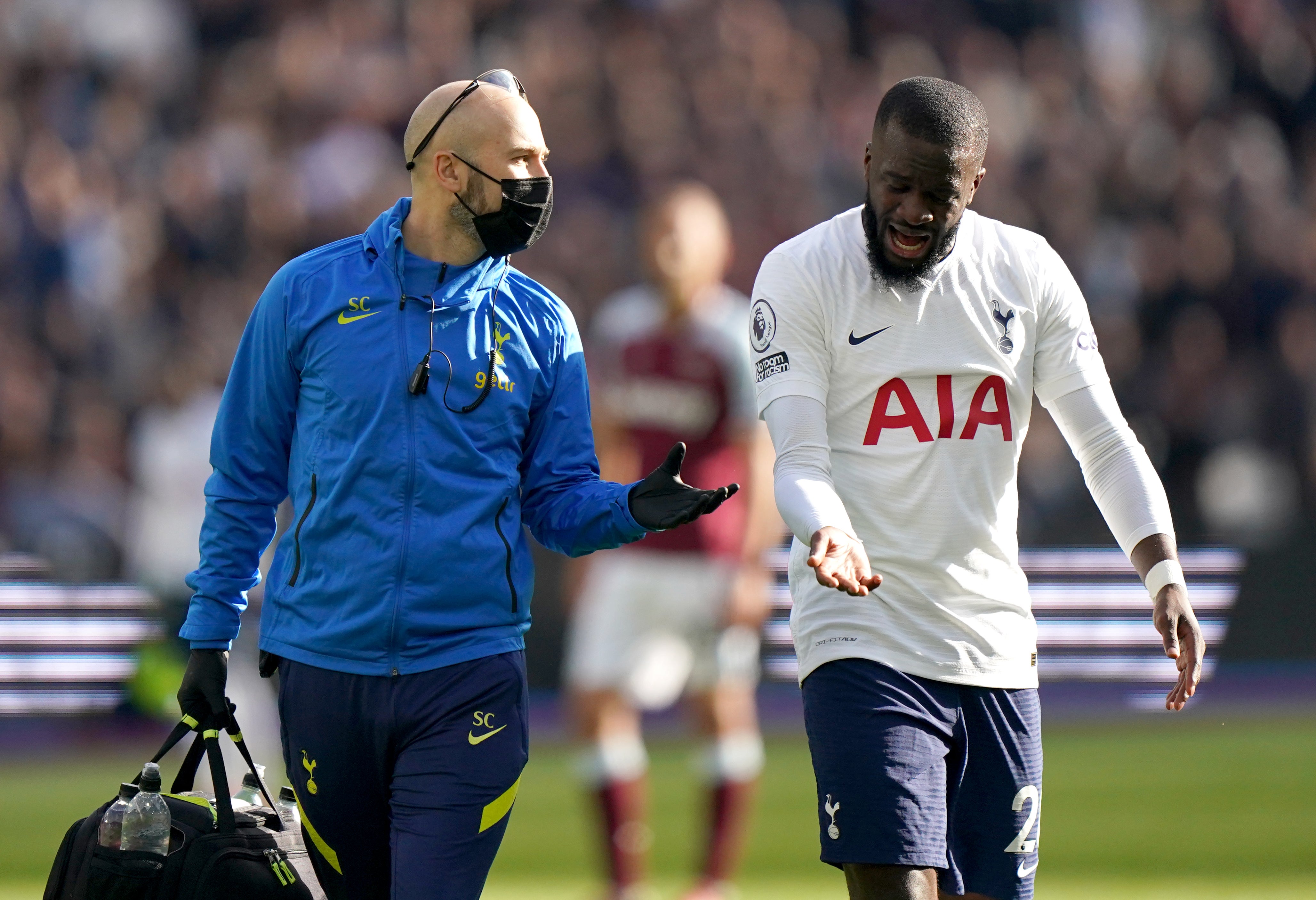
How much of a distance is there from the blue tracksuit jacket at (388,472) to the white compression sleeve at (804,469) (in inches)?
15.1

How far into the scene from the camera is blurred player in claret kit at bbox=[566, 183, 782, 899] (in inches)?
298

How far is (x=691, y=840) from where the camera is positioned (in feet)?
28.0

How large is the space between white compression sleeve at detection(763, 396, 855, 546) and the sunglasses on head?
3.28 feet

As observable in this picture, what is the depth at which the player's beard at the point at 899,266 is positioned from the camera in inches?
157

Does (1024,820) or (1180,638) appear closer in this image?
(1180,638)

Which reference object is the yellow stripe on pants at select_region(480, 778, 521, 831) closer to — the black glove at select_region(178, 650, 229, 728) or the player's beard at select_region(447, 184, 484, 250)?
the black glove at select_region(178, 650, 229, 728)

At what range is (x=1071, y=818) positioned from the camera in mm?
8680

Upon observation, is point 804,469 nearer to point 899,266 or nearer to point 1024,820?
point 899,266

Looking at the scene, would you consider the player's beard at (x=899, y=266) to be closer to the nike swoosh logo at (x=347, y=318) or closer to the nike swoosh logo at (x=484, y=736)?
the nike swoosh logo at (x=347, y=318)

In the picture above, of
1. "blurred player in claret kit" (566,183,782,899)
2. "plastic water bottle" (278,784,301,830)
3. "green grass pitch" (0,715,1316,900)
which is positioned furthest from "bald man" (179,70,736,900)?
"blurred player in claret kit" (566,183,782,899)

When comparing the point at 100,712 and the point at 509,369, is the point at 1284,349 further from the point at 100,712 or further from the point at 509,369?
the point at 509,369

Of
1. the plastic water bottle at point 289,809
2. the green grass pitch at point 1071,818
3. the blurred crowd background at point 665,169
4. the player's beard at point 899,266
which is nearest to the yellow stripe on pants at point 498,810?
the plastic water bottle at point 289,809

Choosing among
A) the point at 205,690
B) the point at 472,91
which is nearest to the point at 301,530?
the point at 205,690

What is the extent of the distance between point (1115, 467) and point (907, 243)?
0.71m
